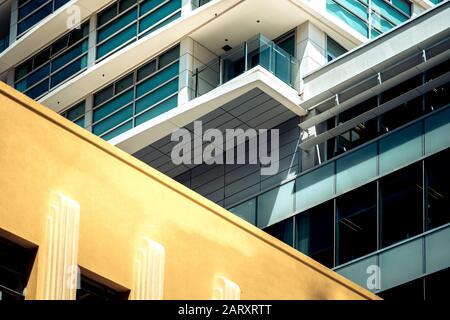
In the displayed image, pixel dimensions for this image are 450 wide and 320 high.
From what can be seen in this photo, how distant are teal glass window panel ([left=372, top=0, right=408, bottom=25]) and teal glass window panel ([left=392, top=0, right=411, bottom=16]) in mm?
218

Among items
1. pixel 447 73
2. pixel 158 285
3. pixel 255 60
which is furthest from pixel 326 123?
pixel 158 285

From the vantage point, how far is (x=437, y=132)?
124 feet

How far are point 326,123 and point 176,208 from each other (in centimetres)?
2004

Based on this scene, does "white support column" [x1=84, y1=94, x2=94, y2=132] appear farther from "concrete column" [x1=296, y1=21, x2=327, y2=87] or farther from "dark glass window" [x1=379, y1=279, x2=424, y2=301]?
"dark glass window" [x1=379, y1=279, x2=424, y2=301]

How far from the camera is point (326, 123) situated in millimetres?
42750

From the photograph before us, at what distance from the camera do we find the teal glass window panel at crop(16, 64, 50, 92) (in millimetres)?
51400

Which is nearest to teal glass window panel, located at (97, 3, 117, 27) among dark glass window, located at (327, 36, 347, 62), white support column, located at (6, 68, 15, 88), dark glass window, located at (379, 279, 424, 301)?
white support column, located at (6, 68, 15, 88)

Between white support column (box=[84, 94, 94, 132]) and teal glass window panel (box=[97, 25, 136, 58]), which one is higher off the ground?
teal glass window panel (box=[97, 25, 136, 58])

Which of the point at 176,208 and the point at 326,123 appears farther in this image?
the point at 326,123

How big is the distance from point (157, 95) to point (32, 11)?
380 inches

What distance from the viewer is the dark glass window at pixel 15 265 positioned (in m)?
20.4

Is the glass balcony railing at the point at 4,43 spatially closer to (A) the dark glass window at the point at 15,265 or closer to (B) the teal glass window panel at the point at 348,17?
(B) the teal glass window panel at the point at 348,17

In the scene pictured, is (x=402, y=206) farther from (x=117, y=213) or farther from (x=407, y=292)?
(x=117, y=213)
